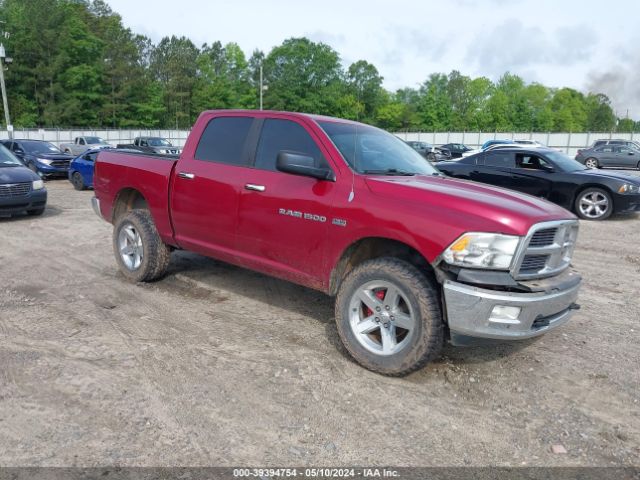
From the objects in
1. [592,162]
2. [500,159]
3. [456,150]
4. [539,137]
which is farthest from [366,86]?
[500,159]

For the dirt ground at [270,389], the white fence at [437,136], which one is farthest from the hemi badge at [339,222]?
the white fence at [437,136]

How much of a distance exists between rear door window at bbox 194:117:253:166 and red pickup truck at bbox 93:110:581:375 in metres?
0.01

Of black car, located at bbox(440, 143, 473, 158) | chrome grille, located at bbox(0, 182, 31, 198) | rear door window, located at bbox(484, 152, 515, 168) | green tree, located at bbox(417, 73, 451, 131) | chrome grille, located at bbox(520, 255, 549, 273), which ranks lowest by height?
chrome grille, located at bbox(0, 182, 31, 198)

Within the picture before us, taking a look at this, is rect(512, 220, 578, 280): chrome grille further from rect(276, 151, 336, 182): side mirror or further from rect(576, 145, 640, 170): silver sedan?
rect(576, 145, 640, 170): silver sedan

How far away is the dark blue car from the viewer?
635 inches

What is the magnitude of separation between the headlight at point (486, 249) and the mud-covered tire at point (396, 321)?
370mm

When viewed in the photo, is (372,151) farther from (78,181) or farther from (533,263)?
(78,181)

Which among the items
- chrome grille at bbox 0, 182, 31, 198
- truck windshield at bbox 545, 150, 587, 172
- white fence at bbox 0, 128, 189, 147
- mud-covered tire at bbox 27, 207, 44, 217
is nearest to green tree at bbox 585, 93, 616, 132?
white fence at bbox 0, 128, 189, 147

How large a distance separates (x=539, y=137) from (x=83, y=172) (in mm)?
49943

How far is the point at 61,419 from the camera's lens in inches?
128

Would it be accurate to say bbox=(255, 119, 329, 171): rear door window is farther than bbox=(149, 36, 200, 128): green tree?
No

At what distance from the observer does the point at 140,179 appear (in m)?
5.92

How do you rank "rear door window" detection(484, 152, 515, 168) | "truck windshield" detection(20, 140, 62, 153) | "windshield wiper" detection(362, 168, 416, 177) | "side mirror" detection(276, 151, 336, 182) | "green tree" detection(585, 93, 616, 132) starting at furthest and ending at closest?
1. "green tree" detection(585, 93, 616, 132)
2. "truck windshield" detection(20, 140, 62, 153)
3. "rear door window" detection(484, 152, 515, 168)
4. "windshield wiper" detection(362, 168, 416, 177)
5. "side mirror" detection(276, 151, 336, 182)

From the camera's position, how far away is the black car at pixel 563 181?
1122cm
